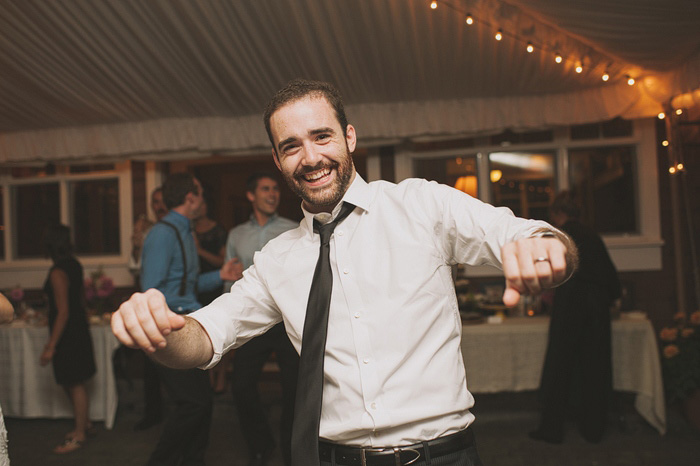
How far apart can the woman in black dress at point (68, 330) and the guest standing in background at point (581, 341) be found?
3.11 meters

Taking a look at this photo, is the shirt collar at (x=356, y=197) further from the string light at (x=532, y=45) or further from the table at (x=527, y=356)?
the table at (x=527, y=356)

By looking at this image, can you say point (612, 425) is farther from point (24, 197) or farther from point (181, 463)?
point (24, 197)

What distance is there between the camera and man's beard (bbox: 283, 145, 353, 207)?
136cm

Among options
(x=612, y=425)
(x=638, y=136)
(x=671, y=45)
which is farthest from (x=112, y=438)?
(x=638, y=136)

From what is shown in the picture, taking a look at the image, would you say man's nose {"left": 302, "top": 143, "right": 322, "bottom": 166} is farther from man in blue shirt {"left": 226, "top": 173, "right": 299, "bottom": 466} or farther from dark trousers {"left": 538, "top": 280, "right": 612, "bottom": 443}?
dark trousers {"left": 538, "top": 280, "right": 612, "bottom": 443}

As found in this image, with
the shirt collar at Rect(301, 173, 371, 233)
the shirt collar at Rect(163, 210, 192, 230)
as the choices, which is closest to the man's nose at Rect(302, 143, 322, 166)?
the shirt collar at Rect(301, 173, 371, 233)

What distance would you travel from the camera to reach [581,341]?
366cm

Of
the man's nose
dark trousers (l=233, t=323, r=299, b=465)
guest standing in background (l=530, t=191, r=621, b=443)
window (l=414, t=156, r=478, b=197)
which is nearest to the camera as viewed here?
the man's nose

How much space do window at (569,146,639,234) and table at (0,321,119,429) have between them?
3.96 m

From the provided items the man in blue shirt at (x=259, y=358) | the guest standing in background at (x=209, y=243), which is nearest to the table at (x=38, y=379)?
the guest standing in background at (x=209, y=243)

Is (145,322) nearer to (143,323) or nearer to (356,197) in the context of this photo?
(143,323)

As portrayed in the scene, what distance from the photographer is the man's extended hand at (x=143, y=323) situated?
0.99 metres

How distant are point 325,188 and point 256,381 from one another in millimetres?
2163

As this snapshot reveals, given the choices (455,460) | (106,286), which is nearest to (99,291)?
(106,286)
